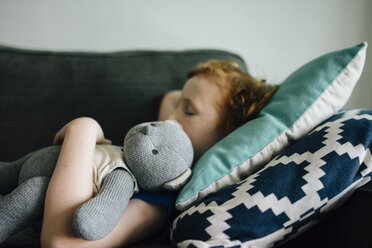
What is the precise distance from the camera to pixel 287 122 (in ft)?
2.23

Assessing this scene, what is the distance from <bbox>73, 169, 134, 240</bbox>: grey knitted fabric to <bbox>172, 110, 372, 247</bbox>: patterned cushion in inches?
4.9

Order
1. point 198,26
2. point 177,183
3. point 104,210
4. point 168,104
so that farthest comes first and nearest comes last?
point 198,26
point 168,104
point 177,183
point 104,210

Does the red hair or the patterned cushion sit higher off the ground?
the red hair

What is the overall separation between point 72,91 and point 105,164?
48cm

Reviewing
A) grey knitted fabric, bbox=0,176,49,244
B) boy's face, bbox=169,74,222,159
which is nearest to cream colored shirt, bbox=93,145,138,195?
grey knitted fabric, bbox=0,176,49,244

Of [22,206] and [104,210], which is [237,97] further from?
[22,206]

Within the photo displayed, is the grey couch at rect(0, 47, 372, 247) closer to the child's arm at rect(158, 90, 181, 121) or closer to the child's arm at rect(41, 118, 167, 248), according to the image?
the child's arm at rect(158, 90, 181, 121)

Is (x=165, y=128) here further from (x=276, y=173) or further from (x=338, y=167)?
(x=338, y=167)

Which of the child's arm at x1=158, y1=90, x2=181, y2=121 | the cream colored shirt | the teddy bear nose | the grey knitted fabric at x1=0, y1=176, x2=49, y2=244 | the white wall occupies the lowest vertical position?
the grey knitted fabric at x1=0, y1=176, x2=49, y2=244

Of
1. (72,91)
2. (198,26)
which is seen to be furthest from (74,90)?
(198,26)

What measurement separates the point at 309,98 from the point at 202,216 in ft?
1.31

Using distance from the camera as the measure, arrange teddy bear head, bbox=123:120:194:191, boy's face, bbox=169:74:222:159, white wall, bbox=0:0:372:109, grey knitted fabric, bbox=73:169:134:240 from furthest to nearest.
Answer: white wall, bbox=0:0:372:109 < boy's face, bbox=169:74:222:159 < teddy bear head, bbox=123:120:194:191 < grey knitted fabric, bbox=73:169:134:240

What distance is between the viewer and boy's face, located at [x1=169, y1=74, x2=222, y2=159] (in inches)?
32.1

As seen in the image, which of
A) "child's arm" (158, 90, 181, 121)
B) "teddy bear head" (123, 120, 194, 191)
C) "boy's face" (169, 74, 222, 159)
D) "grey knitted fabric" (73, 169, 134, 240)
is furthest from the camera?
"child's arm" (158, 90, 181, 121)
